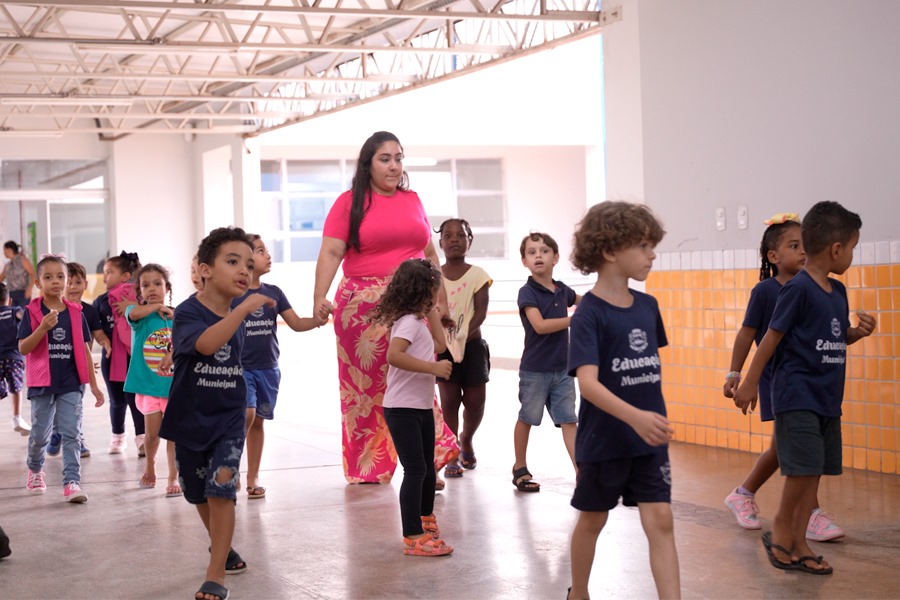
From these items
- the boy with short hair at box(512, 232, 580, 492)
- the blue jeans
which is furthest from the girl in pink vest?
the boy with short hair at box(512, 232, 580, 492)

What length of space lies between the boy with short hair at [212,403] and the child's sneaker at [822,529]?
2478mm

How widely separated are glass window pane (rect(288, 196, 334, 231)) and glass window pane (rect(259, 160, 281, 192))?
1.70ft

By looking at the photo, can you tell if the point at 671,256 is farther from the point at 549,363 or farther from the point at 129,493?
the point at 129,493

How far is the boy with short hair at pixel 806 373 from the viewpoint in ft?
14.0

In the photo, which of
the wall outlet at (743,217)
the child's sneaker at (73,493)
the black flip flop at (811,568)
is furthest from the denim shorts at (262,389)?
the wall outlet at (743,217)

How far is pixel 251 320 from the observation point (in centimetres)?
595

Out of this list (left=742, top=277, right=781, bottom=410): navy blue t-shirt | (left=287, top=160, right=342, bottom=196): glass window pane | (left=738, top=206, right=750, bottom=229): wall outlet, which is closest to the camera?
(left=742, top=277, right=781, bottom=410): navy blue t-shirt

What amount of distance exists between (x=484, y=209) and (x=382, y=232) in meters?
22.2

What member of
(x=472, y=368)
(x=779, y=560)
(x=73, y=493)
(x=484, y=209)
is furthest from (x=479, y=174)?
(x=779, y=560)

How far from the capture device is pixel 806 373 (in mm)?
4293

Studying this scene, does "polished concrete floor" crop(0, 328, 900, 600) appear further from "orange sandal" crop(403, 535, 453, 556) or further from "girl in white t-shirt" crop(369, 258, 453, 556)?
"girl in white t-shirt" crop(369, 258, 453, 556)

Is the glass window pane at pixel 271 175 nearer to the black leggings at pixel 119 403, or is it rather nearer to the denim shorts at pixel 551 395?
the black leggings at pixel 119 403

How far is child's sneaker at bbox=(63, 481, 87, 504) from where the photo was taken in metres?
5.98

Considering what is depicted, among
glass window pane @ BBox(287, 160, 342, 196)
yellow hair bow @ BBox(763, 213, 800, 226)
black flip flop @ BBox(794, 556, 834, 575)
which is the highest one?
glass window pane @ BBox(287, 160, 342, 196)
